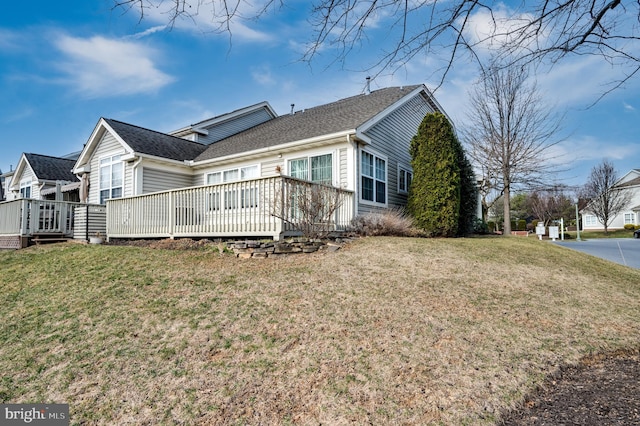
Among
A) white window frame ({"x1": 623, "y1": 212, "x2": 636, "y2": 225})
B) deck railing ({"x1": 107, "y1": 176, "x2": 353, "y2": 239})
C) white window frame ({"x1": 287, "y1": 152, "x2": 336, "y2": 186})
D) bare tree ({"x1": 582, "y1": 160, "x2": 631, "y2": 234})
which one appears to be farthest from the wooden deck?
white window frame ({"x1": 623, "y1": 212, "x2": 636, "y2": 225})

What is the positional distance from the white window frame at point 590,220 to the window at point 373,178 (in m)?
45.6

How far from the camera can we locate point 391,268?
614cm

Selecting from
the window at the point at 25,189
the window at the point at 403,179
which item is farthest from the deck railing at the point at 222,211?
the window at the point at 25,189

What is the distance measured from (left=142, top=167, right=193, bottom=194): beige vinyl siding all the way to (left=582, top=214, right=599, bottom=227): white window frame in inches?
1977

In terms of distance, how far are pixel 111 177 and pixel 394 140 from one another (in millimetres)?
11513

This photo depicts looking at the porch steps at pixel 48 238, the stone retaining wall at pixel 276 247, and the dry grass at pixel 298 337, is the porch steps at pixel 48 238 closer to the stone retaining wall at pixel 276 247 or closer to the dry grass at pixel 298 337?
the dry grass at pixel 298 337

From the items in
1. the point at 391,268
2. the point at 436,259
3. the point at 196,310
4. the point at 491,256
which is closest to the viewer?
the point at 196,310

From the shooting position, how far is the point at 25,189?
72.9ft

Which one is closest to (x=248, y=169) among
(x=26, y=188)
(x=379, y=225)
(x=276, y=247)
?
(x=379, y=225)

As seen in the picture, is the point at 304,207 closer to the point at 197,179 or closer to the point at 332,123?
the point at 332,123

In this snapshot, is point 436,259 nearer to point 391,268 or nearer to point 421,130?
point 391,268

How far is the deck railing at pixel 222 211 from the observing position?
296 inches

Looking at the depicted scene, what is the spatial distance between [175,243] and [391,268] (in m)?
5.75

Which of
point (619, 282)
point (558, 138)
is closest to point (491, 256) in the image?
A: point (619, 282)
